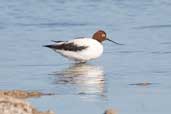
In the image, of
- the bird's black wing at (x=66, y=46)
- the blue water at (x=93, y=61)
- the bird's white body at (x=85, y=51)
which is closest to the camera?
the blue water at (x=93, y=61)

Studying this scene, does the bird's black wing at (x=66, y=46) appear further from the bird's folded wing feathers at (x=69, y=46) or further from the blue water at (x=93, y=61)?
the blue water at (x=93, y=61)

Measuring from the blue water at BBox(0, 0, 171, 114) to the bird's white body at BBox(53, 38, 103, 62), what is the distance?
14 cm

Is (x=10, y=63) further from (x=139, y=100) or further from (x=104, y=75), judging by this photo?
(x=139, y=100)

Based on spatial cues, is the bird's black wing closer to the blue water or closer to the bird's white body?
the bird's white body

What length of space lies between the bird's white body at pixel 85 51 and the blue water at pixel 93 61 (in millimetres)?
144

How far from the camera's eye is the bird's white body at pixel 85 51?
50.2ft

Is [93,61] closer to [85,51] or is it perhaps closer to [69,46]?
[85,51]

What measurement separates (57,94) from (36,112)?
207 centimetres

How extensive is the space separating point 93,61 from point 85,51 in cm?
28

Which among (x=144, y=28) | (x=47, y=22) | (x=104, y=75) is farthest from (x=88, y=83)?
(x=47, y=22)

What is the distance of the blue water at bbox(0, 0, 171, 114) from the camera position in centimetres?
1093

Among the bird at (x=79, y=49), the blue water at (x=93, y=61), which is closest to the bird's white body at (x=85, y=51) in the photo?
the bird at (x=79, y=49)

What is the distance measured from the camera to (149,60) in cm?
1463

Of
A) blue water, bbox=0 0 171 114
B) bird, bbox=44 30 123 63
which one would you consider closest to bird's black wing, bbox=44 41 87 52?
bird, bbox=44 30 123 63
